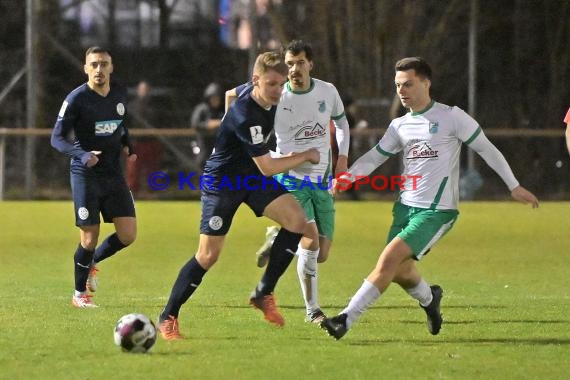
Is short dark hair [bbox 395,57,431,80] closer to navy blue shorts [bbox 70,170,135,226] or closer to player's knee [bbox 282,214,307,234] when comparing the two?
player's knee [bbox 282,214,307,234]

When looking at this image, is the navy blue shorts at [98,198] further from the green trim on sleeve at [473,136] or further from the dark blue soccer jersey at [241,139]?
the green trim on sleeve at [473,136]

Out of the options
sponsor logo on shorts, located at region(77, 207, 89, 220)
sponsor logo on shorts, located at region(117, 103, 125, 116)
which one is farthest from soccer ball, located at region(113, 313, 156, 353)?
sponsor logo on shorts, located at region(117, 103, 125, 116)

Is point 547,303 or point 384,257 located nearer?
point 384,257

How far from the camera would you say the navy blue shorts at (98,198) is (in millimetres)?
10406

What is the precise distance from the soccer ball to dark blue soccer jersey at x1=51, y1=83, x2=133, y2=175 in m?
2.74

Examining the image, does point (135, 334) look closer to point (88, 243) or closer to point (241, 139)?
point (241, 139)

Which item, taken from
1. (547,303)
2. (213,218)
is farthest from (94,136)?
(547,303)

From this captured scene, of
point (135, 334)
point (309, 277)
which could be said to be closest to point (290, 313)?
point (309, 277)

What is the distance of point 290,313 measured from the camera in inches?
391

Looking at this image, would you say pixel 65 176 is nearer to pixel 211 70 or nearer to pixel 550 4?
pixel 211 70

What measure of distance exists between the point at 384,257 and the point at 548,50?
18.9 meters

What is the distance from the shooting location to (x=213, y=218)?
8430mm

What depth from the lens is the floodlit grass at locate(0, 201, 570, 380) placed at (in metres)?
7.42

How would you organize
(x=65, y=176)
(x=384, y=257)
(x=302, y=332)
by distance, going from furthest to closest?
(x=65, y=176)
(x=302, y=332)
(x=384, y=257)
